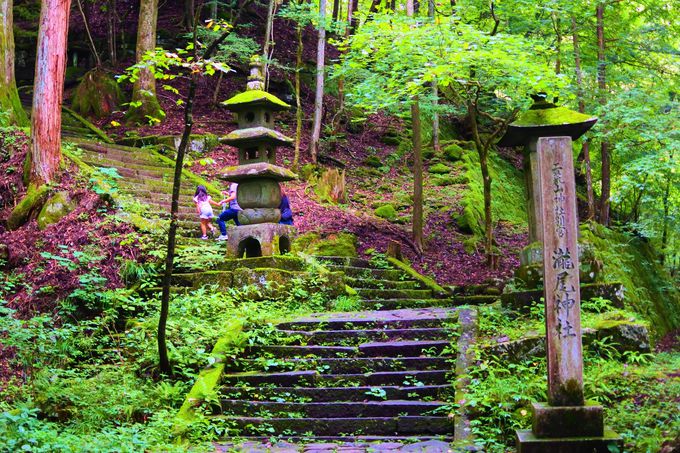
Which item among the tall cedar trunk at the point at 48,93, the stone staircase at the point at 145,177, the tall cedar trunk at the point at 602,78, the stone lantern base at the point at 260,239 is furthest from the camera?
the tall cedar trunk at the point at 602,78

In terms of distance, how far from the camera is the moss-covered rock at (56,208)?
35.2 ft

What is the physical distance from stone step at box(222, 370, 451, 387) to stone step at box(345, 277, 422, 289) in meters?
4.48

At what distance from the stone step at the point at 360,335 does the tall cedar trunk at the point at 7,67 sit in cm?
939

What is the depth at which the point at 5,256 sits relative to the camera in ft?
33.2

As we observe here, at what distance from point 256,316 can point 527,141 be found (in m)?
4.76

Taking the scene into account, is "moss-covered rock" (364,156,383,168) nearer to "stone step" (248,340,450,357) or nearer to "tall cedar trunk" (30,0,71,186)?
"tall cedar trunk" (30,0,71,186)

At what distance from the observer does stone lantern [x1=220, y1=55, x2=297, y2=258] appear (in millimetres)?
10688

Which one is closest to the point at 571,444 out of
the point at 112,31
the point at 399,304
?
the point at 399,304

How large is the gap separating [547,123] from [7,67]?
1165cm

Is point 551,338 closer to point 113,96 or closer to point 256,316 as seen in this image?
point 256,316

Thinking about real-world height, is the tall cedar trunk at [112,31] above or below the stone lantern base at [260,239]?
above

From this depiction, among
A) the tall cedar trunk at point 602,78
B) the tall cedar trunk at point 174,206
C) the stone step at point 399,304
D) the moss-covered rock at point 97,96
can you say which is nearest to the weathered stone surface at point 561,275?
the tall cedar trunk at point 174,206

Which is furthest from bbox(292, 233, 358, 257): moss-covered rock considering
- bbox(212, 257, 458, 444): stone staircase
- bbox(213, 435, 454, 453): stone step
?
bbox(213, 435, 454, 453): stone step

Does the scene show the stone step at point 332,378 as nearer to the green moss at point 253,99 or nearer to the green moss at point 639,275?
the green moss at point 253,99
